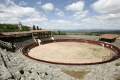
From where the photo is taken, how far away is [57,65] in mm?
19078

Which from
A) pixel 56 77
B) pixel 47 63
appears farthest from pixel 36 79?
pixel 47 63

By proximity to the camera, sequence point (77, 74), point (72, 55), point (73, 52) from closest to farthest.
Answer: point (77, 74) → point (72, 55) → point (73, 52)

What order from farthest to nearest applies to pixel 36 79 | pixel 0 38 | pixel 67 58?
pixel 0 38 < pixel 67 58 < pixel 36 79

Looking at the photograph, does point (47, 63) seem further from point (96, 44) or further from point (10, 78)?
point (96, 44)

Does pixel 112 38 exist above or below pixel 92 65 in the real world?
above

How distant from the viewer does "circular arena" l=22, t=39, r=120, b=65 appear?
2406 centimetres

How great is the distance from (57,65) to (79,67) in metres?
3.04

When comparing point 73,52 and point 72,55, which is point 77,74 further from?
point 73,52

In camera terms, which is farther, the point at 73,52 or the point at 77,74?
the point at 73,52

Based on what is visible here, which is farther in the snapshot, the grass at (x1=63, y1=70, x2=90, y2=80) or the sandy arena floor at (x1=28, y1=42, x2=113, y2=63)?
the sandy arena floor at (x1=28, y1=42, x2=113, y2=63)

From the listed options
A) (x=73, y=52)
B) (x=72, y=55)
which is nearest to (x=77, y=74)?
(x=72, y=55)

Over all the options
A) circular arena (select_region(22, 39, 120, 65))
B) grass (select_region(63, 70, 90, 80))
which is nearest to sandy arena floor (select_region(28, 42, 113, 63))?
circular arena (select_region(22, 39, 120, 65))

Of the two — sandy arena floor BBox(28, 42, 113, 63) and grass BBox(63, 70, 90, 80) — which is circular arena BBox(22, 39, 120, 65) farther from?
grass BBox(63, 70, 90, 80)

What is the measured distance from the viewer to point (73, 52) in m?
28.9
